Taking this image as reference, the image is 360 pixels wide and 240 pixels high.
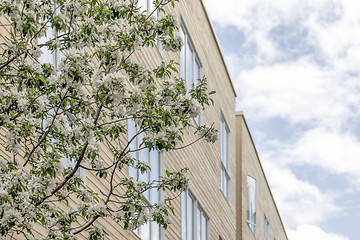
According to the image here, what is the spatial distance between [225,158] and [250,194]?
5.66 metres

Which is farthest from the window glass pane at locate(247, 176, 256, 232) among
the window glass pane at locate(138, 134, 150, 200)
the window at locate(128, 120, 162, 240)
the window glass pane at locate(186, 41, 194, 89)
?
the window glass pane at locate(138, 134, 150, 200)

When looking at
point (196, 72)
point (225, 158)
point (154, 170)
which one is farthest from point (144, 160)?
point (225, 158)

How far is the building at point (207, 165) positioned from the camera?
1456cm

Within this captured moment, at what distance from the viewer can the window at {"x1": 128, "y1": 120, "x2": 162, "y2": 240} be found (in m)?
13.1

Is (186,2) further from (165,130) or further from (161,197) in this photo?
(165,130)

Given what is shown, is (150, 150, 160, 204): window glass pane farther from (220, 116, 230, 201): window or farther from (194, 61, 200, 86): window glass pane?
(220, 116, 230, 201): window

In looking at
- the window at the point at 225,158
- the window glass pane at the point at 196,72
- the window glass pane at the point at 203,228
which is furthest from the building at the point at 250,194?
the window glass pane at the point at 196,72

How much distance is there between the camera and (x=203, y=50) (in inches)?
822

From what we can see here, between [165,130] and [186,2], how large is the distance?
466 inches

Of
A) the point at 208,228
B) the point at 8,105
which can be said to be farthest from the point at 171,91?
the point at 208,228

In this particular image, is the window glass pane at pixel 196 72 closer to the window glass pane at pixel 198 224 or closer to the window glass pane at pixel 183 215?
the window glass pane at pixel 198 224

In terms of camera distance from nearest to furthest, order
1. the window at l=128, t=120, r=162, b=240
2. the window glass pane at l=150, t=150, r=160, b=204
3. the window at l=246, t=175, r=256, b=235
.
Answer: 1. the window at l=128, t=120, r=162, b=240
2. the window glass pane at l=150, t=150, r=160, b=204
3. the window at l=246, t=175, r=256, b=235

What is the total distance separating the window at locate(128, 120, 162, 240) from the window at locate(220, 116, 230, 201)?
28.5ft

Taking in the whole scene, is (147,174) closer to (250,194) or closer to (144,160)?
(144,160)
